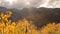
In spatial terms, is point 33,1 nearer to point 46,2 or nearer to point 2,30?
point 46,2

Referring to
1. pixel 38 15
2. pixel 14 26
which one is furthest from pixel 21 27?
pixel 38 15

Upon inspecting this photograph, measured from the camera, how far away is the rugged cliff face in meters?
2.76

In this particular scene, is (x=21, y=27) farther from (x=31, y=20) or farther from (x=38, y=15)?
(x=38, y=15)

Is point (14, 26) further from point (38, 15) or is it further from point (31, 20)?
point (38, 15)

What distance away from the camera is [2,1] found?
2930 millimetres

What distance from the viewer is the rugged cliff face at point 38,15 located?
2762 millimetres

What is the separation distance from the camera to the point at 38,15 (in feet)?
9.19

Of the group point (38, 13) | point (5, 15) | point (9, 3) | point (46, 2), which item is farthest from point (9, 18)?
point (46, 2)

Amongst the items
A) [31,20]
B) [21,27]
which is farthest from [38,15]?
[21,27]

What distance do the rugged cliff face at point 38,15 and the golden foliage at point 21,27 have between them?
0.06 meters

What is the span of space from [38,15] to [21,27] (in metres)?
0.33

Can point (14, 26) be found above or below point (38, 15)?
below

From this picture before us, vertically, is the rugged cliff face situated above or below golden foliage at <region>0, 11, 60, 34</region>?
above

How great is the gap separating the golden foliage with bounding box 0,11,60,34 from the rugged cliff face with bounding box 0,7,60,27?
0.20ft
